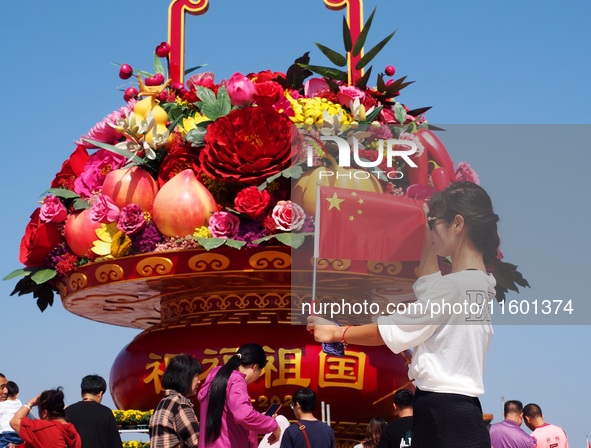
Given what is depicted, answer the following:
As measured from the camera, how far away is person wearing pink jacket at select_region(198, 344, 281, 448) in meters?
5.30

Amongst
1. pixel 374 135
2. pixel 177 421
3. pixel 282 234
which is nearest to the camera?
pixel 177 421

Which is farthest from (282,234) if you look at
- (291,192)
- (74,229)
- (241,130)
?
(74,229)

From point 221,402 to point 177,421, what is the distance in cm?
27

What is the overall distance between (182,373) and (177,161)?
2.74m

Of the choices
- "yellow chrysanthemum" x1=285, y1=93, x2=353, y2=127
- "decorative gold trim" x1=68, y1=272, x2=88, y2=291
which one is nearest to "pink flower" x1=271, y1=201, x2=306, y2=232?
"yellow chrysanthemum" x1=285, y1=93, x2=353, y2=127

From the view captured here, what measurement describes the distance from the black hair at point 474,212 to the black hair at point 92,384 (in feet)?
9.63

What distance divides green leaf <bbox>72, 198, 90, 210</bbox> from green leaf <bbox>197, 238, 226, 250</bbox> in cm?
141

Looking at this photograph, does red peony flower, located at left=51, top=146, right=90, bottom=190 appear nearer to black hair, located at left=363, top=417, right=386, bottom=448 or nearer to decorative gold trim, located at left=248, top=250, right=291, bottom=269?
decorative gold trim, located at left=248, top=250, right=291, bottom=269

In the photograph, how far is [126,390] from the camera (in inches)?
318

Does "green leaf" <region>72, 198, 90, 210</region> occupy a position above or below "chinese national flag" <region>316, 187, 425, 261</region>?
above

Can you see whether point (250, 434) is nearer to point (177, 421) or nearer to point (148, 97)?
point (177, 421)

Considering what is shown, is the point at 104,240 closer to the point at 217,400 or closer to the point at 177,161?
the point at 177,161

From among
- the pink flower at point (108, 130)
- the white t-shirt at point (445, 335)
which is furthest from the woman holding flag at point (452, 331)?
the pink flower at point (108, 130)

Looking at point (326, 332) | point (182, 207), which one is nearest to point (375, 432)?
point (182, 207)
